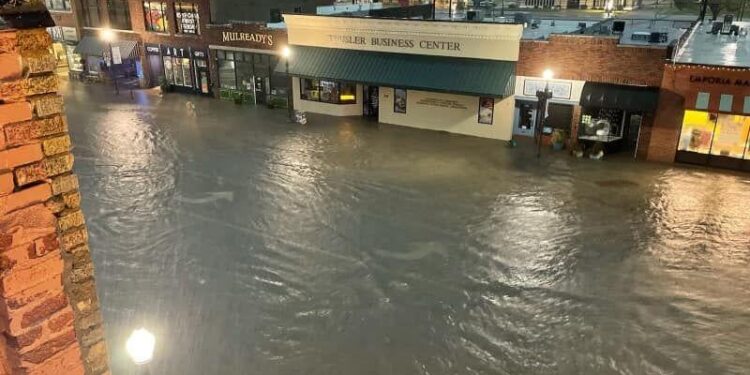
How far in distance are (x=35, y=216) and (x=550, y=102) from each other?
2417 centimetres

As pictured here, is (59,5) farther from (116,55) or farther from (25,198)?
(25,198)

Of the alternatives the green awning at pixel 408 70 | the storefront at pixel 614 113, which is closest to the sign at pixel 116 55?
the green awning at pixel 408 70

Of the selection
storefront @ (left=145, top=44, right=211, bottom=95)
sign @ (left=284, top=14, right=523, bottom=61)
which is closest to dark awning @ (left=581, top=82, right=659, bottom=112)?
sign @ (left=284, top=14, right=523, bottom=61)

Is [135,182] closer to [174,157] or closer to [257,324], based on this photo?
[174,157]

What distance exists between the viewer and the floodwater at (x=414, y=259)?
11.6m

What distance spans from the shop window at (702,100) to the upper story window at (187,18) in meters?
28.2

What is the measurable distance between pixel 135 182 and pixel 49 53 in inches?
745

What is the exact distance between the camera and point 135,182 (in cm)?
2094

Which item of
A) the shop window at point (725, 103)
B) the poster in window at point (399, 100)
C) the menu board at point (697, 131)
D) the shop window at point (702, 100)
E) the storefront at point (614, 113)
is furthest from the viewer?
the poster in window at point (399, 100)

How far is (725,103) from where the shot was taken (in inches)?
836

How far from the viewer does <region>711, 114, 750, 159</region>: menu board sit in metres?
21.7

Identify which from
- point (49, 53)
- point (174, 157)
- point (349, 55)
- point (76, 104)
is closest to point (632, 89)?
point (349, 55)

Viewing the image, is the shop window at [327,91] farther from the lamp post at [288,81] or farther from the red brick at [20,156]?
the red brick at [20,156]

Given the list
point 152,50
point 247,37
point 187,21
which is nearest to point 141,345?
point 247,37
